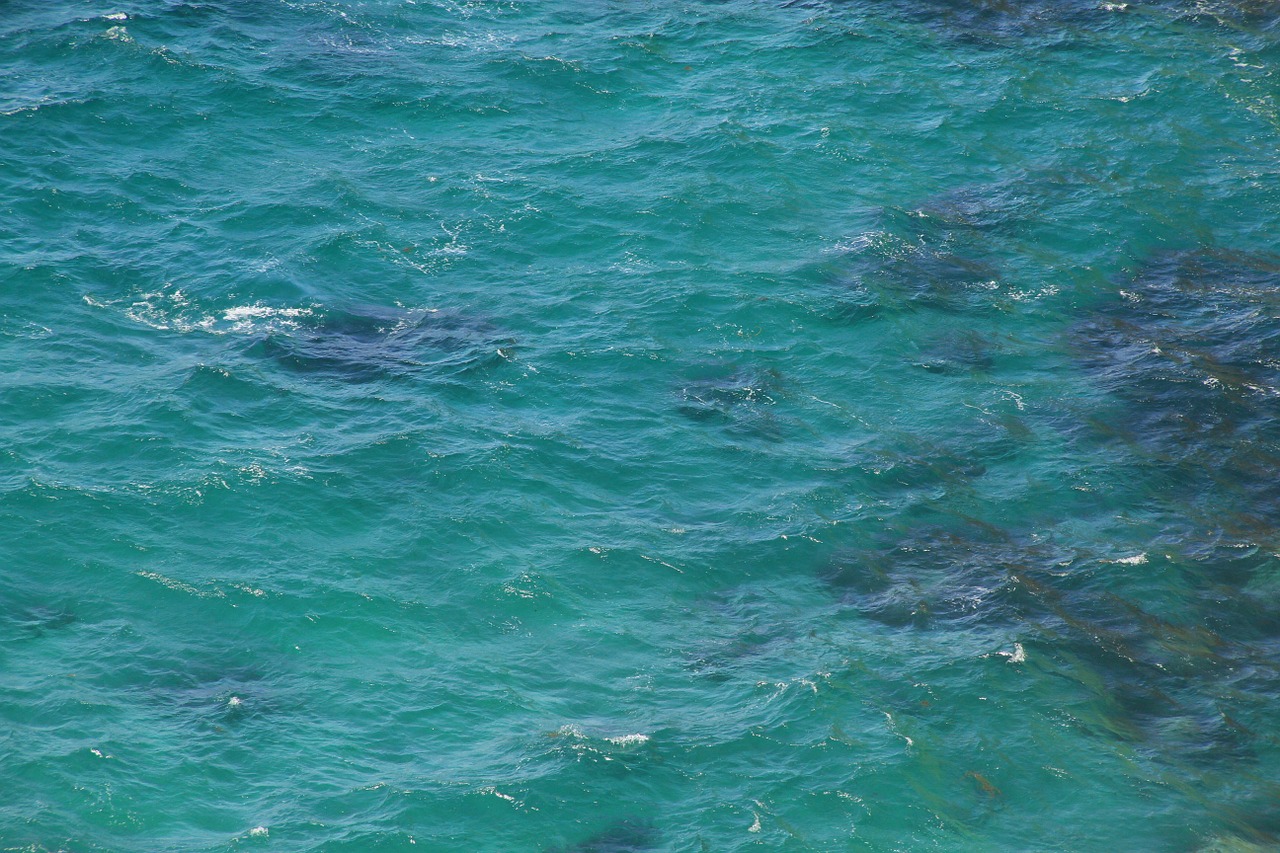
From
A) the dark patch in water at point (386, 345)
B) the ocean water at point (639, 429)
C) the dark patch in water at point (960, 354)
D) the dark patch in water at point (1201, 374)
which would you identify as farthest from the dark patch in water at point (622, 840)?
the dark patch in water at point (960, 354)

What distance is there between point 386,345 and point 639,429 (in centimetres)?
1365

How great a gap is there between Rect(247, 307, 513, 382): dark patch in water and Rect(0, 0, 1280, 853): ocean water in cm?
31

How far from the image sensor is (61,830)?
127 feet

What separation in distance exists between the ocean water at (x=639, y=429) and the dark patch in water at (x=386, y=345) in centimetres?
31

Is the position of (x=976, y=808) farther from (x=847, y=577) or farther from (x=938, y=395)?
(x=938, y=395)

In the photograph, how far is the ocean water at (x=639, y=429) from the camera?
41.4 m

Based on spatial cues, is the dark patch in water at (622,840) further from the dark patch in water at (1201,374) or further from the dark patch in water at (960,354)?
the dark patch in water at (960,354)

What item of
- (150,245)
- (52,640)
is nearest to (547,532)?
(52,640)

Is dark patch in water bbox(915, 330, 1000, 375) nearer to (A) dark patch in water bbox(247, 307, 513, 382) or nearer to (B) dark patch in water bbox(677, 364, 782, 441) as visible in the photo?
(B) dark patch in water bbox(677, 364, 782, 441)

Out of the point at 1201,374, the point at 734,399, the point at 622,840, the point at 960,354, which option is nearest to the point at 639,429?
the point at 734,399

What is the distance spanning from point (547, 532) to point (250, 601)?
478 inches

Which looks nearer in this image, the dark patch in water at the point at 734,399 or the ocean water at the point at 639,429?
the ocean water at the point at 639,429

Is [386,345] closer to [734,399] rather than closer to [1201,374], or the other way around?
[734,399]

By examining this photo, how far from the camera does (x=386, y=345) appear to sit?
199ft
